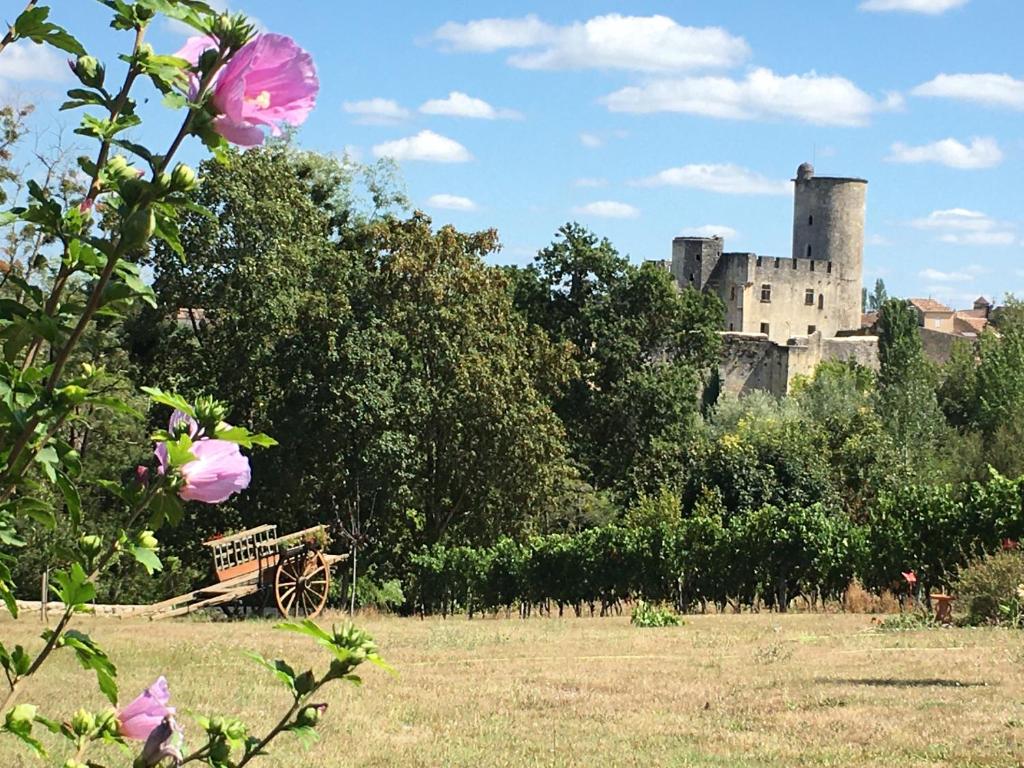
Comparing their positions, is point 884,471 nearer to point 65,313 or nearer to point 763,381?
point 763,381

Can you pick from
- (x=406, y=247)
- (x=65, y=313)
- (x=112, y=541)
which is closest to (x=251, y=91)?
(x=65, y=313)

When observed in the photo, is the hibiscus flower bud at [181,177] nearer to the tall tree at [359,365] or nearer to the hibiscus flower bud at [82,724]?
the hibiscus flower bud at [82,724]

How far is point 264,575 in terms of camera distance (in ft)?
72.7

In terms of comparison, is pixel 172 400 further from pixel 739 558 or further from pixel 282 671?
pixel 739 558

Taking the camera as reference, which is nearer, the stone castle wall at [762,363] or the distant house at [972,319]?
the stone castle wall at [762,363]

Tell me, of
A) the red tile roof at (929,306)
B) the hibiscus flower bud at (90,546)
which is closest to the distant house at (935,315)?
the red tile roof at (929,306)

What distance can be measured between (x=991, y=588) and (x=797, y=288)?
71.4 metres

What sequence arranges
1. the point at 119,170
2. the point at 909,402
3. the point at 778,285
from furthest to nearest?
the point at 778,285 < the point at 909,402 < the point at 119,170

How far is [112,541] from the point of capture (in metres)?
2.19

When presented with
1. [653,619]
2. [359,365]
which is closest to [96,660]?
[653,619]

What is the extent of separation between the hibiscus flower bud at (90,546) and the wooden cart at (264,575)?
62.8 feet

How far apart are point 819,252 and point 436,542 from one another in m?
71.3

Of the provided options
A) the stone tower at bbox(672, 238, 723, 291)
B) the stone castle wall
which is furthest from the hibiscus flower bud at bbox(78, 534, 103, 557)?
the stone tower at bbox(672, 238, 723, 291)

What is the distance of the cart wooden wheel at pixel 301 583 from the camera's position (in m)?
22.0
